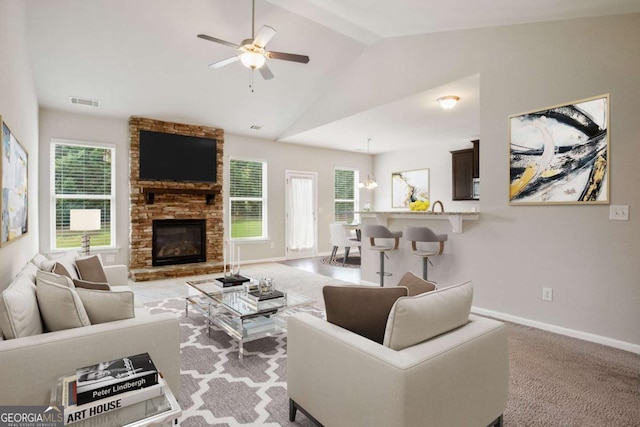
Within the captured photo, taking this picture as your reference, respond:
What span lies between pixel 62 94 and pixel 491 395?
20.5 ft

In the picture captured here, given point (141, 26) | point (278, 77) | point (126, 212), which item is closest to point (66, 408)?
point (141, 26)

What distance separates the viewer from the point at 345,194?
9000 millimetres

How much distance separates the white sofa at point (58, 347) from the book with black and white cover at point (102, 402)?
26cm

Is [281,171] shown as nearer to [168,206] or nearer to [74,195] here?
[168,206]

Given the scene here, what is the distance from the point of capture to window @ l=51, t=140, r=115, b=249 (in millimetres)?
5309

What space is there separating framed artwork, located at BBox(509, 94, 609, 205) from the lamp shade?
5126 millimetres

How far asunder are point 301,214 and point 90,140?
4423 mm

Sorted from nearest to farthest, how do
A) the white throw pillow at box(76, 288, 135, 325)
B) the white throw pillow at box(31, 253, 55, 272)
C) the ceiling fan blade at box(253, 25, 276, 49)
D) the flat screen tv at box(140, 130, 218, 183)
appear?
1. the white throw pillow at box(76, 288, 135, 325)
2. the white throw pillow at box(31, 253, 55, 272)
3. the ceiling fan blade at box(253, 25, 276, 49)
4. the flat screen tv at box(140, 130, 218, 183)

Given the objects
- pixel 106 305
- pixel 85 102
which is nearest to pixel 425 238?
pixel 106 305

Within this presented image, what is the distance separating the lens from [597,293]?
3004 millimetres

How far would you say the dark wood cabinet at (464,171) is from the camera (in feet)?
22.2

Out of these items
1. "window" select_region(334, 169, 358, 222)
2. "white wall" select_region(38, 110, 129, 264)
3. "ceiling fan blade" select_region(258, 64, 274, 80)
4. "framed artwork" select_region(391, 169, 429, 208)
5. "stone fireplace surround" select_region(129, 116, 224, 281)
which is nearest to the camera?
"ceiling fan blade" select_region(258, 64, 274, 80)

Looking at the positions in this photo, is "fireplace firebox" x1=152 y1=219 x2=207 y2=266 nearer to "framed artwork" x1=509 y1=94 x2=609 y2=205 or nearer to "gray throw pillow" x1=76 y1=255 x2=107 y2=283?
"gray throw pillow" x1=76 y1=255 x2=107 y2=283

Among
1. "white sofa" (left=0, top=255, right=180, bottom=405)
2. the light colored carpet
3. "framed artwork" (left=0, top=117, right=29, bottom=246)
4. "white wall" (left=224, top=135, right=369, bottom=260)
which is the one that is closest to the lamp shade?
"framed artwork" (left=0, top=117, right=29, bottom=246)
